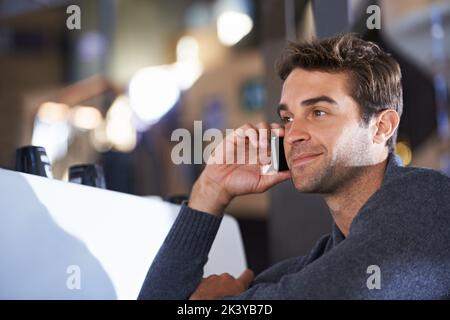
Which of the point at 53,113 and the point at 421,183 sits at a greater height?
the point at 53,113

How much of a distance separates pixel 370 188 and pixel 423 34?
3.75 metres

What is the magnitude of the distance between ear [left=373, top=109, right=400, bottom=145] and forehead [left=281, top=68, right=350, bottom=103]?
0.25 ft

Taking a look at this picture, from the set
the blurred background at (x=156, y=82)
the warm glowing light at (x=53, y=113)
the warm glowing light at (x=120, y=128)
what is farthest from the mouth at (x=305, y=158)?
the warm glowing light at (x=53, y=113)

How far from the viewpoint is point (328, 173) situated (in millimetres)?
921

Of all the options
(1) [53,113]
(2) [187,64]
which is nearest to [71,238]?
(1) [53,113]

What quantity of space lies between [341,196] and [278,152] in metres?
0.12

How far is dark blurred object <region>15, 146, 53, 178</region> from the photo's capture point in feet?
3.03

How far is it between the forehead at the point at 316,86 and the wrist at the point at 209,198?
0.17 m

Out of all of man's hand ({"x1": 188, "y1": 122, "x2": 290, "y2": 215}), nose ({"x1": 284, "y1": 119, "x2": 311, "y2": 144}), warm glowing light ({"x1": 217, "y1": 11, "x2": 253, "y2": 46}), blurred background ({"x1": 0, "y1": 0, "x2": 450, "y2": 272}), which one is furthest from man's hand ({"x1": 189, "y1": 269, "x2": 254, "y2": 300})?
warm glowing light ({"x1": 217, "y1": 11, "x2": 253, "y2": 46})

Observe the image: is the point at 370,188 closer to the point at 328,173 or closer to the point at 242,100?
the point at 328,173

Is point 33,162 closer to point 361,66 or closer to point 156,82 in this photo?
point 361,66

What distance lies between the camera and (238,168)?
990 mm

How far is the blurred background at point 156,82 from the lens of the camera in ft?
13.2

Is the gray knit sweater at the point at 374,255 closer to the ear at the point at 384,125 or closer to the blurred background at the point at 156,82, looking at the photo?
the ear at the point at 384,125
